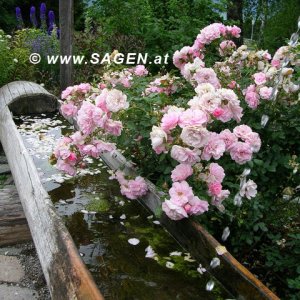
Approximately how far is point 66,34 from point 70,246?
4364mm

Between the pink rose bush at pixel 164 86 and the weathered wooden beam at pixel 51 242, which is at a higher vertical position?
the pink rose bush at pixel 164 86

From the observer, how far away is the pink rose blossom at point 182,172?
1.92 meters

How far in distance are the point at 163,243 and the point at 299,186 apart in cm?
74

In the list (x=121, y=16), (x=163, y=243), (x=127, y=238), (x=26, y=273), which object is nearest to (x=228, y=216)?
(x=163, y=243)

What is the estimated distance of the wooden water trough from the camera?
4.86 ft

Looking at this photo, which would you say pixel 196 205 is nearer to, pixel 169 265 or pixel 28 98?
pixel 169 265

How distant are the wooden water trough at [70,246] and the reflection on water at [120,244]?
0.24 feet

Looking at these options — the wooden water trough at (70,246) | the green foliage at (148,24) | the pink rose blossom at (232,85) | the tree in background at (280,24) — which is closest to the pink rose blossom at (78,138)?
the wooden water trough at (70,246)

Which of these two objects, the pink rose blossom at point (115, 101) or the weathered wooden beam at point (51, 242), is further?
the pink rose blossom at point (115, 101)

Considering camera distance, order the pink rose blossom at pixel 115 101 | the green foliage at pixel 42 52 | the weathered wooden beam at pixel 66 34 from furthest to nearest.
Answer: the green foliage at pixel 42 52
the weathered wooden beam at pixel 66 34
the pink rose blossom at pixel 115 101

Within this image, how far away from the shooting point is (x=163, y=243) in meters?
2.30

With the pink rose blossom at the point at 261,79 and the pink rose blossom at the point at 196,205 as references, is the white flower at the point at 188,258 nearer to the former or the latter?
the pink rose blossom at the point at 196,205

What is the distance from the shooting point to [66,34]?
18.2 ft

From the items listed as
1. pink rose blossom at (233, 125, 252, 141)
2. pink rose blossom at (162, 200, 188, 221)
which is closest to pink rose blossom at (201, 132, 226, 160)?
pink rose blossom at (233, 125, 252, 141)
